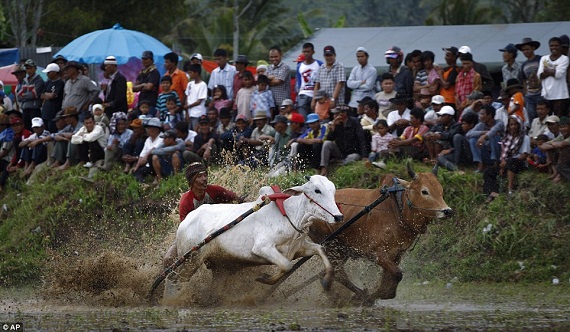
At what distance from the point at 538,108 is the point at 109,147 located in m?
7.28

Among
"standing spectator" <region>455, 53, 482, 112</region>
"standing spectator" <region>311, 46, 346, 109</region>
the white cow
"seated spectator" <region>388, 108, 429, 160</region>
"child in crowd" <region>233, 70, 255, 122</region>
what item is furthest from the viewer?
"child in crowd" <region>233, 70, 255, 122</region>

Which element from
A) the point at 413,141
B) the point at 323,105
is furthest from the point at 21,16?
the point at 413,141

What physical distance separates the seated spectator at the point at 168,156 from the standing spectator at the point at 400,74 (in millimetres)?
3496

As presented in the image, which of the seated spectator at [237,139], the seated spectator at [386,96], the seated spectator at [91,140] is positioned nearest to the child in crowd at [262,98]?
the seated spectator at [237,139]

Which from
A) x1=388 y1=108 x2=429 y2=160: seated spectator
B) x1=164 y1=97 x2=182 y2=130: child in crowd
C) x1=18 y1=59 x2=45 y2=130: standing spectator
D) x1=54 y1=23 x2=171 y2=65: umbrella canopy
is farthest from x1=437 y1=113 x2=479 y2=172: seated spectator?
x1=18 y1=59 x2=45 y2=130: standing spectator

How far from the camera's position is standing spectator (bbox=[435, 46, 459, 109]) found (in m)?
16.2

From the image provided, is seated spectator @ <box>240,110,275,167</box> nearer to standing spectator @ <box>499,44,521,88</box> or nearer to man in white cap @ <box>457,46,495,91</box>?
man in white cap @ <box>457,46,495,91</box>

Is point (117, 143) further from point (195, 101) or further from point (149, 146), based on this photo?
point (195, 101)

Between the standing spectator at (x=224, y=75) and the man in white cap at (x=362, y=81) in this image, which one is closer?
the man in white cap at (x=362, y=81)

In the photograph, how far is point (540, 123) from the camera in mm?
14711

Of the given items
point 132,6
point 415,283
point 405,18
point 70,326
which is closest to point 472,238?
point 415,283

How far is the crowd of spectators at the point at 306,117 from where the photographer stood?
49.0 ft

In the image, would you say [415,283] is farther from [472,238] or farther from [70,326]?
[70,326]

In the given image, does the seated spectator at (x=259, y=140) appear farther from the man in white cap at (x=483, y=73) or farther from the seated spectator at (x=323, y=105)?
the man in white cap at (x=483, y=73)
